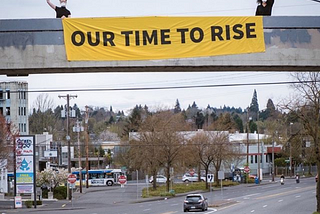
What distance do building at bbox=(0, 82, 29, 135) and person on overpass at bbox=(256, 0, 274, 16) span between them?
93963mm

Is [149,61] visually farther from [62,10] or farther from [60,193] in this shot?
[60,193]

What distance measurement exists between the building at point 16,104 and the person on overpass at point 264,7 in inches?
3699

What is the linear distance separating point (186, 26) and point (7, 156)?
46.9m

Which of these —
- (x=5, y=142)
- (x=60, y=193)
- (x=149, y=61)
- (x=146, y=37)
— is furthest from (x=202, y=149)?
(x=146, y=37)

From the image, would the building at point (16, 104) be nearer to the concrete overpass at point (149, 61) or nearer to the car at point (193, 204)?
the car at point (193, 204)

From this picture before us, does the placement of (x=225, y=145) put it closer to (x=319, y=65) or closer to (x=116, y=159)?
(x=116, y=159)

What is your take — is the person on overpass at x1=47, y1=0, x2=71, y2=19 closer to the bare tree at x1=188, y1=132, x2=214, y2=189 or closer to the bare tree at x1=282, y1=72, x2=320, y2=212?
the bare tree at x1=282, y1=72, x2=320, y2=212

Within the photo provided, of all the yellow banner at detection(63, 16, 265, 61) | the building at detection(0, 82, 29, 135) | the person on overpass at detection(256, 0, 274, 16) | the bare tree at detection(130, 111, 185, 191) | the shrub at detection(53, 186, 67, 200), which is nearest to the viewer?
the yellow banner at detection(63, 16, 265, 61)

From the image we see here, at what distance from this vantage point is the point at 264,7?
1552 centimetres

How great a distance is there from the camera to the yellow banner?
15.0m

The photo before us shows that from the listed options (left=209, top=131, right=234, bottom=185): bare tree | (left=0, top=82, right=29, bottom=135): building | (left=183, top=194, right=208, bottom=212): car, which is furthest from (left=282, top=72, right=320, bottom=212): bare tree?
(left=0, top=82, right=29, bottom=135): building

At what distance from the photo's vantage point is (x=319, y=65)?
15859 mm

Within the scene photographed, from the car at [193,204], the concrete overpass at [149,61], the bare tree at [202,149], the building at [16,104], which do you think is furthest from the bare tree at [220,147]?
the concrete overpass at [149,61]

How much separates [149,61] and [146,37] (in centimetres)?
58
